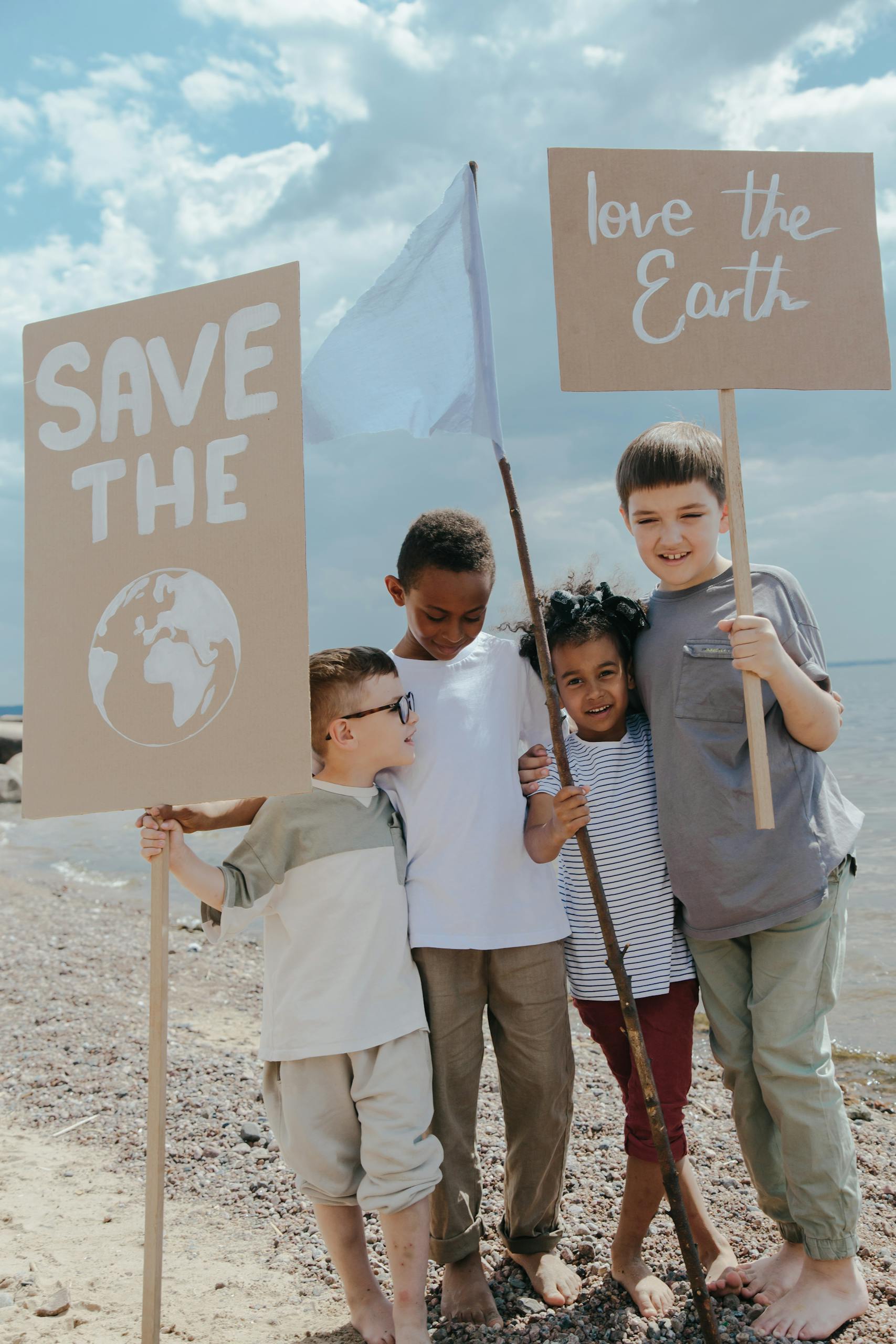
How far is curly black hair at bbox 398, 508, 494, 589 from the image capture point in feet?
9.57

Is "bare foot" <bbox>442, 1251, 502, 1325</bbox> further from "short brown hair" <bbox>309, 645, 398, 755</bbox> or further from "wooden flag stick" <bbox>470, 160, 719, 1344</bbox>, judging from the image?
"short brown hair" <bbox>309, 645, 398, 755</bbox>

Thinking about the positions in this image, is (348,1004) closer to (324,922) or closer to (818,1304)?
(324,922)

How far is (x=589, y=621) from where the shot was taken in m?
2.92

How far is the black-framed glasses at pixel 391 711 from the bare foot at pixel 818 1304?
1781mm

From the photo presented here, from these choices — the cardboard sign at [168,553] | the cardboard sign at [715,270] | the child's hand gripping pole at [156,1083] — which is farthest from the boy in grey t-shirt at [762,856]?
the child's hand gripping pole at [156,1083]

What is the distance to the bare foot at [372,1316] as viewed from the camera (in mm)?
2592

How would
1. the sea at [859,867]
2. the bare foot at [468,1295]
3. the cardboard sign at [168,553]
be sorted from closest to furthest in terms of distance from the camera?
the cardboard sign at [168,553] → the bare foot at [468,1295] → the sea at [859,867]

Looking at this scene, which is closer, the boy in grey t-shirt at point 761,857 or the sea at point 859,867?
the boy in grey t-shirt at point 761,857

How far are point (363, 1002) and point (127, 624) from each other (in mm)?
1111

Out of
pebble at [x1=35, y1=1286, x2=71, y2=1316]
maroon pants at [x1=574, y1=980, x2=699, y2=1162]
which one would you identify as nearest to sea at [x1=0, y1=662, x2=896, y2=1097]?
maroon pants at [x1=574, y1=980, x2=699, y2=1162]

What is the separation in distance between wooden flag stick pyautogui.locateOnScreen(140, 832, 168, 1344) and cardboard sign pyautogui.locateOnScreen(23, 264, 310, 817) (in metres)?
0.25

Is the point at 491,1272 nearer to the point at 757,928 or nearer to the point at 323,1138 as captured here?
the point at 323,1138

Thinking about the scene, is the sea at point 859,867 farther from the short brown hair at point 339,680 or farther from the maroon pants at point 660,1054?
the short brown hair at point 339,680

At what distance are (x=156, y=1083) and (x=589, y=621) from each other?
164 centimetres
